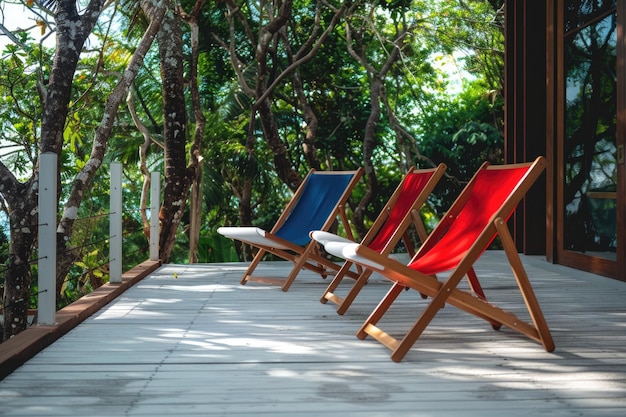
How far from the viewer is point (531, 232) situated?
7.65m

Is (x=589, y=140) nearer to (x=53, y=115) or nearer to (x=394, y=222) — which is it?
(x=394, y=222)

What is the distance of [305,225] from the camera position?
218 inches

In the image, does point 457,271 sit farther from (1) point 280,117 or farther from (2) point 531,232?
(1) point 280,117

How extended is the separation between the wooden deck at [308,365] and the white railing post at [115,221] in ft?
1.52

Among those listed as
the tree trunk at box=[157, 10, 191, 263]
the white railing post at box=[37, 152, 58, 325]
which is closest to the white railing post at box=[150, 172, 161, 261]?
the tree trunk at box=[157, 10, 191, 263]

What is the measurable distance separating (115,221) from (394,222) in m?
1.82

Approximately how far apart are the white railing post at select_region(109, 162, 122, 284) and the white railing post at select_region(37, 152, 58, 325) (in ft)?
4.67

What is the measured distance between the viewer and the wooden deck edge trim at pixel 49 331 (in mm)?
2893

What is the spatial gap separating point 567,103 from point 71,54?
3.97 metres

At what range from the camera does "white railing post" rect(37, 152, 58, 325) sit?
3.36 m

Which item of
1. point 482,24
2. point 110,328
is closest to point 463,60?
point 482,24

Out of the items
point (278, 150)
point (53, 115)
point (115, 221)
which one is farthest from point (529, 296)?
point (278, 150)

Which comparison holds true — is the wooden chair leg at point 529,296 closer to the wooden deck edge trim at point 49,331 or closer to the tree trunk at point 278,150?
the wooden deck edge trim at point 49,331

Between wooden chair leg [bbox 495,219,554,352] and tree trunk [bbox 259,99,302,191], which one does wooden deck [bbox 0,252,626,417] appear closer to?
wooden chair leg [bbox 495,219,554,352]
